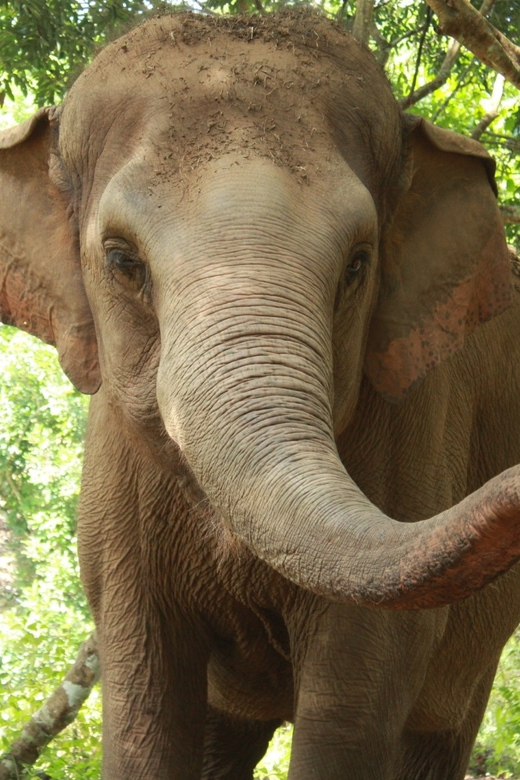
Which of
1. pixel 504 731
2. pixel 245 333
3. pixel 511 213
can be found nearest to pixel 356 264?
pixel 245 333

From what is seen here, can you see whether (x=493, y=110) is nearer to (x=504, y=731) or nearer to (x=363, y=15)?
(x=363, y=15)

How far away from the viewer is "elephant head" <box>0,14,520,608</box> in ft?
7.98

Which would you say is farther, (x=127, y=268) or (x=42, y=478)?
(x=42, y=478)

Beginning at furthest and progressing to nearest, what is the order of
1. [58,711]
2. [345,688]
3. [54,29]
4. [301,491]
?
[54,29] < [58,711] < [345,688] < [301,491]

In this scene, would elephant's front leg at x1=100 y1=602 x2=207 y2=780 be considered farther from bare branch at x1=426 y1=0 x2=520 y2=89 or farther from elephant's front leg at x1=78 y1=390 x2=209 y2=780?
bare branch at x1=426 y1=0 x2=520 y2=89

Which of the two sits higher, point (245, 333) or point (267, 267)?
point (267, 267)

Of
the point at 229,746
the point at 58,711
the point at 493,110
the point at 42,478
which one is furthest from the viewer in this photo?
the point at 42,478

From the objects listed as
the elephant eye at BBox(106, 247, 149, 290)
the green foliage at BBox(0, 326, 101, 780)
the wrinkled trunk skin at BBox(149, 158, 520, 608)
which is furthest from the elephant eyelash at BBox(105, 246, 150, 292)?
the green foliage at BBox(0, 326, 101, 780)

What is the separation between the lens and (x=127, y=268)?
10.6 ft

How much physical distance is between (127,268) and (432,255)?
90cm

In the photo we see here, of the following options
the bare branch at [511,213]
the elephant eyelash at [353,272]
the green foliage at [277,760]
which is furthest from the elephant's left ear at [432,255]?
the green foliage at [277,760]

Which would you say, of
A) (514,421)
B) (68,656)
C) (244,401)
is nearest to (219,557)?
(244,401)

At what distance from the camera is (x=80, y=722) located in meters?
6.14

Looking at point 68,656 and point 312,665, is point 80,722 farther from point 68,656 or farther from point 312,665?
point 312,665
